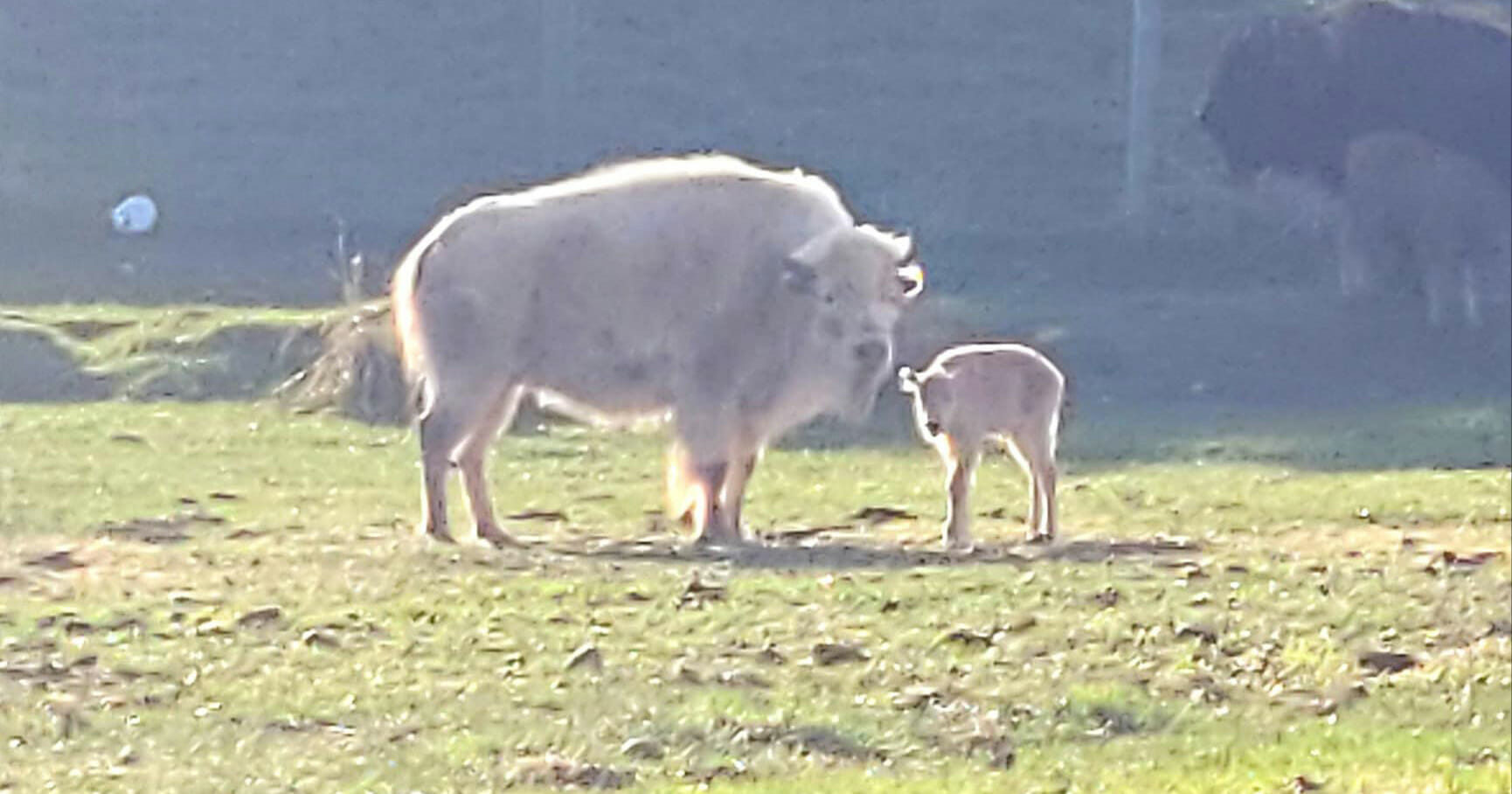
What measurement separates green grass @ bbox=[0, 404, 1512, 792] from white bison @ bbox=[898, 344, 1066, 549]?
33 cm

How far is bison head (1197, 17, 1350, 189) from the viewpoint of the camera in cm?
2808

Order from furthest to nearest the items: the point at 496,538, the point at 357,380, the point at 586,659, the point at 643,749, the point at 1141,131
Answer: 1. the point at 1141,131
2. the point at 357,380
3. the point at 496,538
4. the point at 586,659
5. the point at 643,749

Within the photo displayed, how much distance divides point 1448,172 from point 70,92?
1182 centimetres

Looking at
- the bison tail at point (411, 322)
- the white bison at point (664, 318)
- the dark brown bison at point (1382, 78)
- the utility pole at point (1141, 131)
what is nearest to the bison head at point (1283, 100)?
the dark brown bison at point (1382, 78)

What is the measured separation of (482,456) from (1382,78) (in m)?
14.5

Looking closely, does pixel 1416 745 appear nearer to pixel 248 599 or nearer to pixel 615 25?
pixel 248 599

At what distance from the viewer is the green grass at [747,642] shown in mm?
9422

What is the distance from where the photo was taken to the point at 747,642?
11586mm

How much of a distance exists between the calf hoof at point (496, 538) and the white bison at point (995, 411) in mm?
1799

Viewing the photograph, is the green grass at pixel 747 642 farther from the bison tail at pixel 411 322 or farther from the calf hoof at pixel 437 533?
the bison tail at pixel 411 322

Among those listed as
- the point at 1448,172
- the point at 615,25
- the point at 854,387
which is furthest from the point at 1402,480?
the point at 1448,172

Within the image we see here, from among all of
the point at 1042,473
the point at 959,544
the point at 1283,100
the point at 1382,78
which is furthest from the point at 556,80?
the point at 959,544

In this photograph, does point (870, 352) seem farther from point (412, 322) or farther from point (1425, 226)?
point (1425, 226)

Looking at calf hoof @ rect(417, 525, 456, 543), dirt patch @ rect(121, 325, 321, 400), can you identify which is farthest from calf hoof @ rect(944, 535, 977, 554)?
dirt patch @ rect(121, 325, 321, 400)
